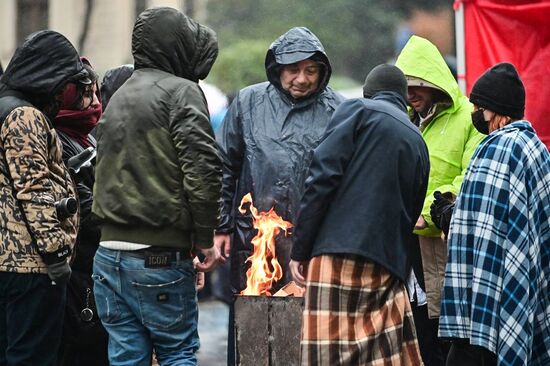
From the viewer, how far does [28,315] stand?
6.08 m

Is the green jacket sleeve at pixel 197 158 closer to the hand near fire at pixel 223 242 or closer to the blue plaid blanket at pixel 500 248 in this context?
the blue plaid blanket at pixel 500 248

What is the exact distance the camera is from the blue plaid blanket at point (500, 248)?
587 centimetres

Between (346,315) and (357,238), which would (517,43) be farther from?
(346,315)

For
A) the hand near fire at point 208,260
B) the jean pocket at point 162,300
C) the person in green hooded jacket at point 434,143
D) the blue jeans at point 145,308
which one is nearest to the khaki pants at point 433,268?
the person in green hooded jacket at point 434,143

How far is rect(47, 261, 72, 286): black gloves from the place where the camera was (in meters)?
6.04

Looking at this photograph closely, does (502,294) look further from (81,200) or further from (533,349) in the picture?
(81,200)

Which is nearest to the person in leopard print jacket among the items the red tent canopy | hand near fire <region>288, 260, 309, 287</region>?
hand near fire <region>288, 260, 309, 287</region>

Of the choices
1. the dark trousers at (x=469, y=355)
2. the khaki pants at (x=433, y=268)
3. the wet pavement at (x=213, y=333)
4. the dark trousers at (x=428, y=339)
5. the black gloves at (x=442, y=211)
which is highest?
the black gloves at (x=442, y=211)

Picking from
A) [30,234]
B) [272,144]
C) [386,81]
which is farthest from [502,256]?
[30,234]

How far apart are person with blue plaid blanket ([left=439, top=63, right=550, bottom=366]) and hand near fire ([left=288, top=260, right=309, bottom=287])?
76 centimetres

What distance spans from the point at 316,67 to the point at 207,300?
7.11m

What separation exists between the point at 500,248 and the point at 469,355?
0.60 m

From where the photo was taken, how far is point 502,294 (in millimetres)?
5887

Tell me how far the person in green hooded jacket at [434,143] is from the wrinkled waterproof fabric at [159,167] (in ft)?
6.28
